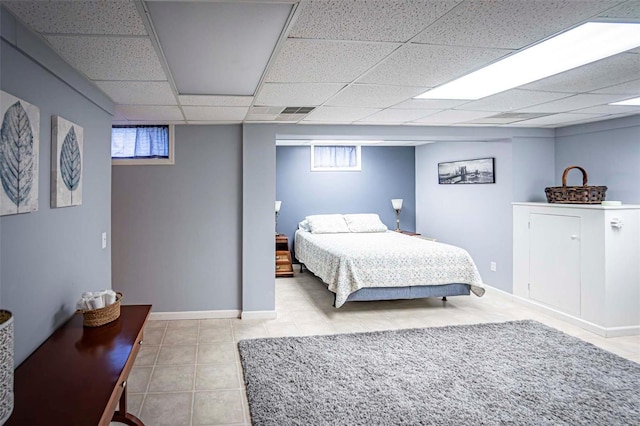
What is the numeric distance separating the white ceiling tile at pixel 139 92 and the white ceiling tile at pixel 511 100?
245 cm

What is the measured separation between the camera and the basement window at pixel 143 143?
4.35m

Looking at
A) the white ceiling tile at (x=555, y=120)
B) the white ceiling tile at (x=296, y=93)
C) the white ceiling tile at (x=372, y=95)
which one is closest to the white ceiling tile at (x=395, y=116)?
the white ceiling tile at (x=372, y=95)

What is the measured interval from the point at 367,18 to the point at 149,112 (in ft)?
8.58

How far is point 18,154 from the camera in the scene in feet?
5.62

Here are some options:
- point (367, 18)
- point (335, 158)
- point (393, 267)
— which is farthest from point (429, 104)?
point (335, 158)

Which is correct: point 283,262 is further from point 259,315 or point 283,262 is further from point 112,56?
point 112,56

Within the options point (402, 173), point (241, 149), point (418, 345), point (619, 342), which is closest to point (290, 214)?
point (402, 173)

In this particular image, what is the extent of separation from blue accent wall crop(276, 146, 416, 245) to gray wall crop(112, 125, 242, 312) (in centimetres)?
251

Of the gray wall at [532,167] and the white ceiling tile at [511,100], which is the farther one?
the gray wall at [532,167]

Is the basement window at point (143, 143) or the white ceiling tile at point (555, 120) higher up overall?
the white ceiling tile at point (555, 120)

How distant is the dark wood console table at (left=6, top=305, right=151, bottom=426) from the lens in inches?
52.7

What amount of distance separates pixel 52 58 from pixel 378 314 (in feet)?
12.1

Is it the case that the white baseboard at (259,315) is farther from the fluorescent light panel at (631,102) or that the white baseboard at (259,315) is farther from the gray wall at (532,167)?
the fluorescent light panel at (631,102)

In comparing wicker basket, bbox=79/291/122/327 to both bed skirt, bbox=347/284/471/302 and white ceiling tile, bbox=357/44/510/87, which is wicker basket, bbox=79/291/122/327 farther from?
bed skirt, bbox=347/284/471/302
